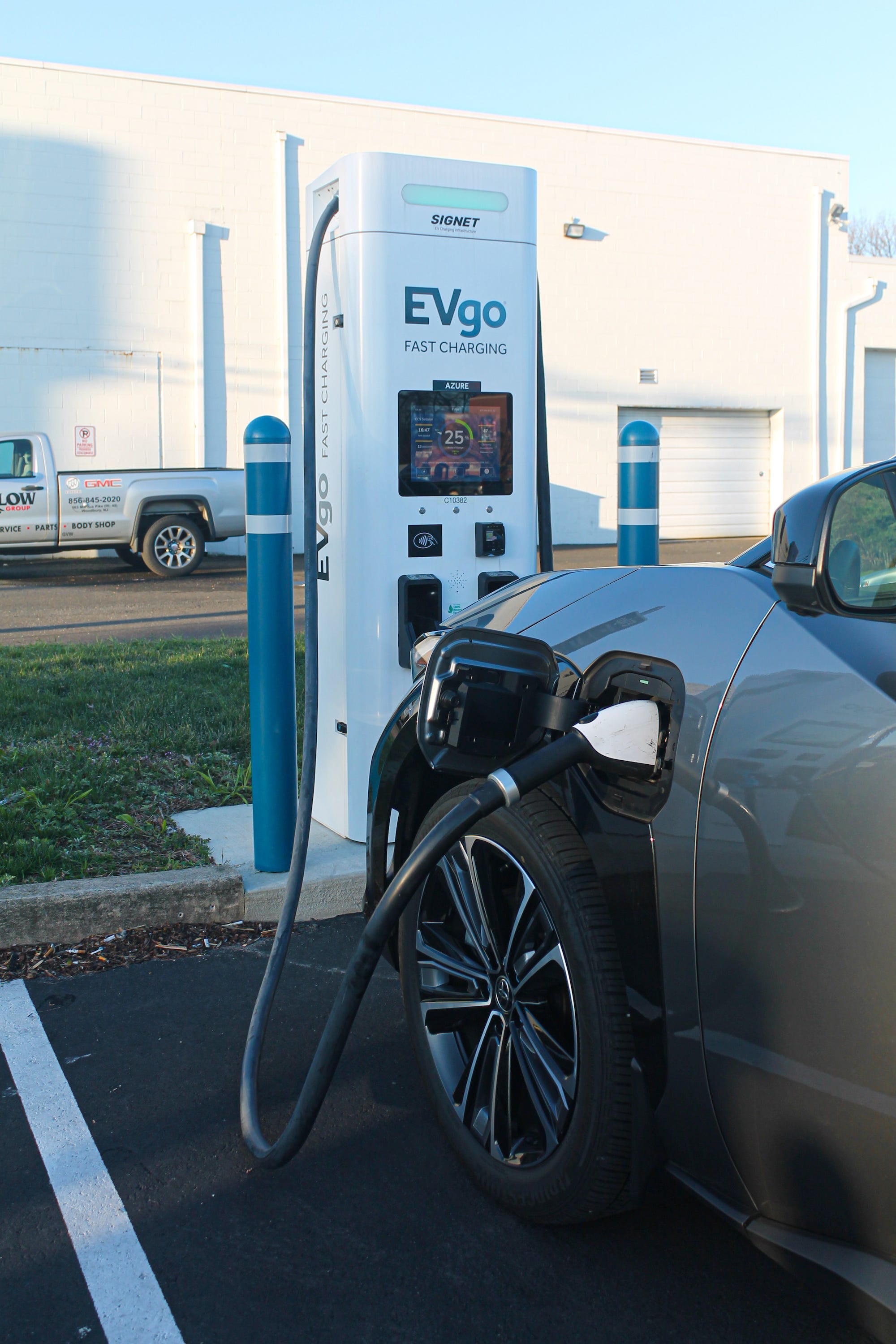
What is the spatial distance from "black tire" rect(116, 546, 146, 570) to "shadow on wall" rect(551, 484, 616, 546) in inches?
317

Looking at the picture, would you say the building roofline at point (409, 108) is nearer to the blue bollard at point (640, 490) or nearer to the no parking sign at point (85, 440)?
the no parking sign at point (85, 440)

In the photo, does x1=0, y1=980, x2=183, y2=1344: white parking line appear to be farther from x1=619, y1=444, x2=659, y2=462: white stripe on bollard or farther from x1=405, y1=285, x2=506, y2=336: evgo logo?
x1=619, y1=444, x2=659, y2=462: white stripe on bollard

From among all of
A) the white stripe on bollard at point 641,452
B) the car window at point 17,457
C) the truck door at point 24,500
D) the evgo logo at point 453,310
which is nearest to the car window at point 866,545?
the white stripe on bollard at point 641,452

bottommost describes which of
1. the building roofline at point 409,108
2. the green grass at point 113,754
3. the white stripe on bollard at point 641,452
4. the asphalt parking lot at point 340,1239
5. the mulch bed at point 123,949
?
the asphalt parking lot at point 340,1239

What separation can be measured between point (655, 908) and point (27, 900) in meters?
2.48


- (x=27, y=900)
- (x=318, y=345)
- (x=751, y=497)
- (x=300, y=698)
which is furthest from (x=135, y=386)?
(x=27, y=900)

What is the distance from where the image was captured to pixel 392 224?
4.20m

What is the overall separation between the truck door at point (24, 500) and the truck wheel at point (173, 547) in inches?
50.8

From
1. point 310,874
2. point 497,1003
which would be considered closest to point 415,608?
point 310,874

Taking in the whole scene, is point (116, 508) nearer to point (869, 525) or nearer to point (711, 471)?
point (711, 471)

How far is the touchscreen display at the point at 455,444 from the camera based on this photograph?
436cm

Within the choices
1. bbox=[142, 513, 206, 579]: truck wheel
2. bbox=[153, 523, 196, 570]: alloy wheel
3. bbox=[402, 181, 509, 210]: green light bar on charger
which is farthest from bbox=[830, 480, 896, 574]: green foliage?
bbox=[153, 523, 196, 570]: alloy wheel

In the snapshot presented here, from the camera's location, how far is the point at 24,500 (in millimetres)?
15258

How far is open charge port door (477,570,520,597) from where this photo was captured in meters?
4.55
